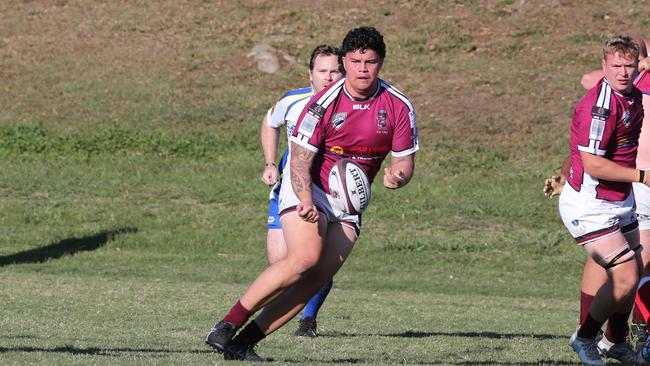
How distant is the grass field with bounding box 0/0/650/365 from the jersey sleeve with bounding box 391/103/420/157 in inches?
53.1

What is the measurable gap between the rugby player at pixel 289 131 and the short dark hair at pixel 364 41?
164 cm

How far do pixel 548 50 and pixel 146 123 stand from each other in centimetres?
1000

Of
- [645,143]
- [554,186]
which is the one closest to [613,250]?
[554,186]

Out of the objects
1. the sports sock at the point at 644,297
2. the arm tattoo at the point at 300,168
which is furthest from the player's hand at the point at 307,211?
the sports sock at the point at 644,297

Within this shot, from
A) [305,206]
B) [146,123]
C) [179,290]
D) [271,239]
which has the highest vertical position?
[305,206]

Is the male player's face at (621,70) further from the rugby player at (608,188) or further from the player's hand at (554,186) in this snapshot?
the player's hand at (554,186)

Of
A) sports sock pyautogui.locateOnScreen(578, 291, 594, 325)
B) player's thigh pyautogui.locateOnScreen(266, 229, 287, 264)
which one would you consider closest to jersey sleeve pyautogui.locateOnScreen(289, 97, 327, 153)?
player's thigh pyautogui.locateOnScreen(266, 229, 287, 264)

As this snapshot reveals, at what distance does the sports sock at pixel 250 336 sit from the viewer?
24.3 feet

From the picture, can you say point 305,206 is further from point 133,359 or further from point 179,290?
point 179,290

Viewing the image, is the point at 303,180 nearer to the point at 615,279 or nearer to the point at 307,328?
the point at 615,279

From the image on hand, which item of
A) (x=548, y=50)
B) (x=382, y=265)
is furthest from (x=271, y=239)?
(x=548, y=50)

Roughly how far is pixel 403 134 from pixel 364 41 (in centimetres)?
61

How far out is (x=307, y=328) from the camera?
9609mm

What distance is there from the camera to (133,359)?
717 cm
